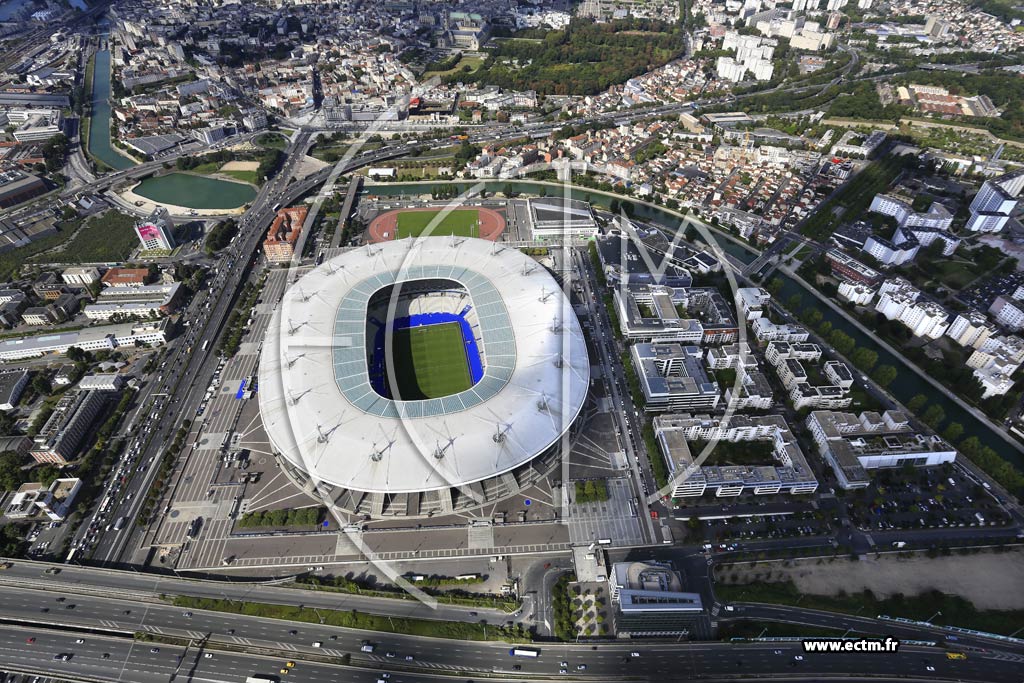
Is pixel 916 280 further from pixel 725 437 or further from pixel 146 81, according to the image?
pixel 146 81

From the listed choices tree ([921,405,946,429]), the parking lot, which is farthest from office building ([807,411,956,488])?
tree ([921,405,946,429])

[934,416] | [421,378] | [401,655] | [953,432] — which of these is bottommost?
[401,655]

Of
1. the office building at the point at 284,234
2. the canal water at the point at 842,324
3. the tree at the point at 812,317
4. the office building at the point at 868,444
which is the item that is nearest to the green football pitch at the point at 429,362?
the office building at the point at 284,234

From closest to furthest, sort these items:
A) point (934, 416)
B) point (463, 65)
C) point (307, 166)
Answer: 1. point (934, 416)
2. point (307, 166)
3. point (463, 65)

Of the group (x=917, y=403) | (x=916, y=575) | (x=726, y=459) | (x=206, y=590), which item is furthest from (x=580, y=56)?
(x=206, y=590)

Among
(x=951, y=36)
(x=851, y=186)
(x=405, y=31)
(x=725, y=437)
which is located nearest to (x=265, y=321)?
(x=725, y=437)

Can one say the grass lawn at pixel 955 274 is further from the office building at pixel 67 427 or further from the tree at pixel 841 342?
the office building at pixel 67 427

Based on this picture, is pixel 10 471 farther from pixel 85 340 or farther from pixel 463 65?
pixel 463 65
